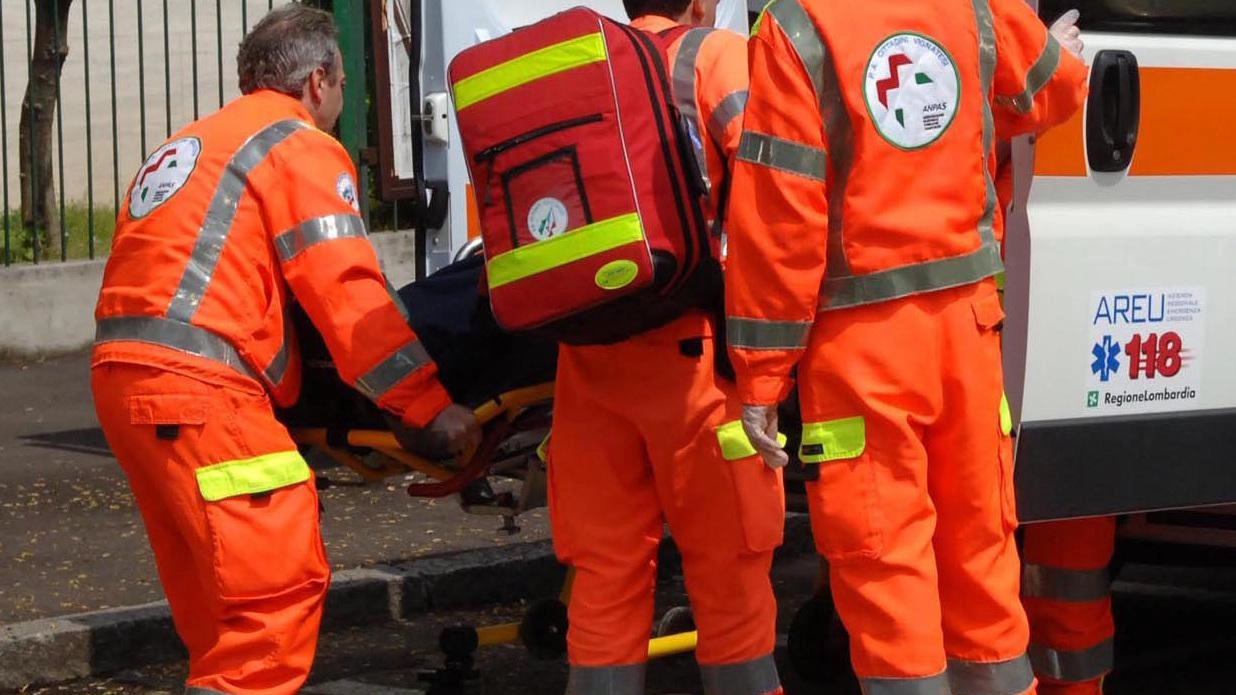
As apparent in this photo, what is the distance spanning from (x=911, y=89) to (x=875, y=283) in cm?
36

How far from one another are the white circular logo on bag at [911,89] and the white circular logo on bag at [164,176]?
1423 mm

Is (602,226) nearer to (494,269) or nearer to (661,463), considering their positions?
(494,269)

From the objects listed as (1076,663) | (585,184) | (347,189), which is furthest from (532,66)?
(1076,663)

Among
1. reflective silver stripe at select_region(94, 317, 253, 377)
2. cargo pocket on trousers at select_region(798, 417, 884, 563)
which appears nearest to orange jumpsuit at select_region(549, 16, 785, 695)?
cargo pocket on trousers at select_region(798, 417, 884, 563)

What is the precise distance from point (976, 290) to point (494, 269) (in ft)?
3.06

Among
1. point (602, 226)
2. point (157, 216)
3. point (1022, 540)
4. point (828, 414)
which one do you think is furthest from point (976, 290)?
point (157, 216)

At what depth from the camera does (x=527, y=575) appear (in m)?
6.49

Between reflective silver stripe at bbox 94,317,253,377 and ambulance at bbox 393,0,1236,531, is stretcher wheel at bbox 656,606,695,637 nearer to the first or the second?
ambulance at bbox 393,0,1236,531

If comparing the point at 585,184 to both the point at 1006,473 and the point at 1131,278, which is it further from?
the point at 1131,278

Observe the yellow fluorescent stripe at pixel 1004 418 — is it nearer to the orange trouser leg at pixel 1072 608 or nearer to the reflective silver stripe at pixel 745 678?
the reflective silver stripe at pixel 745 678

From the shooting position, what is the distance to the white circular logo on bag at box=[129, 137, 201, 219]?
4.20 meters

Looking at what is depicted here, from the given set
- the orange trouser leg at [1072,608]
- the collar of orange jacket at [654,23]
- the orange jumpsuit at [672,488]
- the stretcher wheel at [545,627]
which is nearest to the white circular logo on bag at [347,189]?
the orange jumpsuit at [672,488]

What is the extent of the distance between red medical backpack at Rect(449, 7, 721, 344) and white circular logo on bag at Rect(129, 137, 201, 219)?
0.62 meters

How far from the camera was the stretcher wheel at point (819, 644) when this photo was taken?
17.6 feet
